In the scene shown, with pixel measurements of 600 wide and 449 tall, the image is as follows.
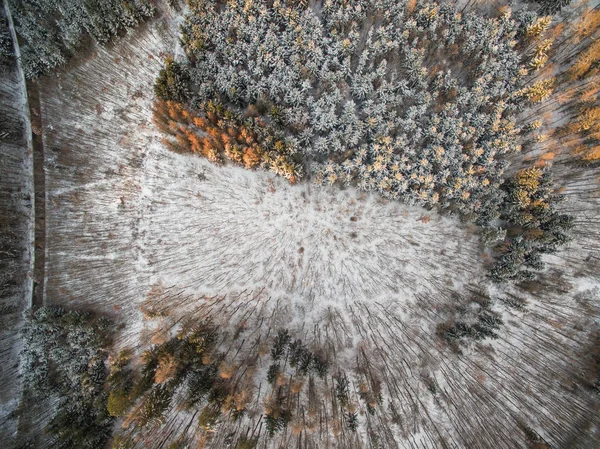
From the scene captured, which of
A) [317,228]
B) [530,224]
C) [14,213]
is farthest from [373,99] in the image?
[14,213]

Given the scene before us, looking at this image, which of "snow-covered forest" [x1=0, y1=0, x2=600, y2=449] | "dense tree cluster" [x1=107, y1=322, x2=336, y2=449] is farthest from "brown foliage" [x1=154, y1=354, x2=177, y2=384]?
"snow-covered forest" [x1=0, y1=0, x2=600, y2=449]

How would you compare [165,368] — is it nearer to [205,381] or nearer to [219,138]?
[205,381]

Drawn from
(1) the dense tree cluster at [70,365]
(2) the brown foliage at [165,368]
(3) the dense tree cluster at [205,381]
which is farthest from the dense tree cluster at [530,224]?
(1) the dense tree cluster at [70,365]

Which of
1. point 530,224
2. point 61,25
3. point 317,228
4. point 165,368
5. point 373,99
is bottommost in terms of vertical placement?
point 165,368

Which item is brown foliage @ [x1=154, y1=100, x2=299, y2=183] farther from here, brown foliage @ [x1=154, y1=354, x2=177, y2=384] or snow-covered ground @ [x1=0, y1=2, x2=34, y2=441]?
brown foliage @ [x1=154, y1=354, x2=177, y2=384]

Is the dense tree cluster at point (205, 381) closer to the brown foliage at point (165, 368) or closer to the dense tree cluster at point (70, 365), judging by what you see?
the brown foliage at point (165, 368)

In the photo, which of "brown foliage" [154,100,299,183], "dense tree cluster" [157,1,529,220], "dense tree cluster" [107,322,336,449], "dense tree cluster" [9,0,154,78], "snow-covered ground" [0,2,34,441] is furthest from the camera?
"dense tree cluster" [9,0,154,78]
